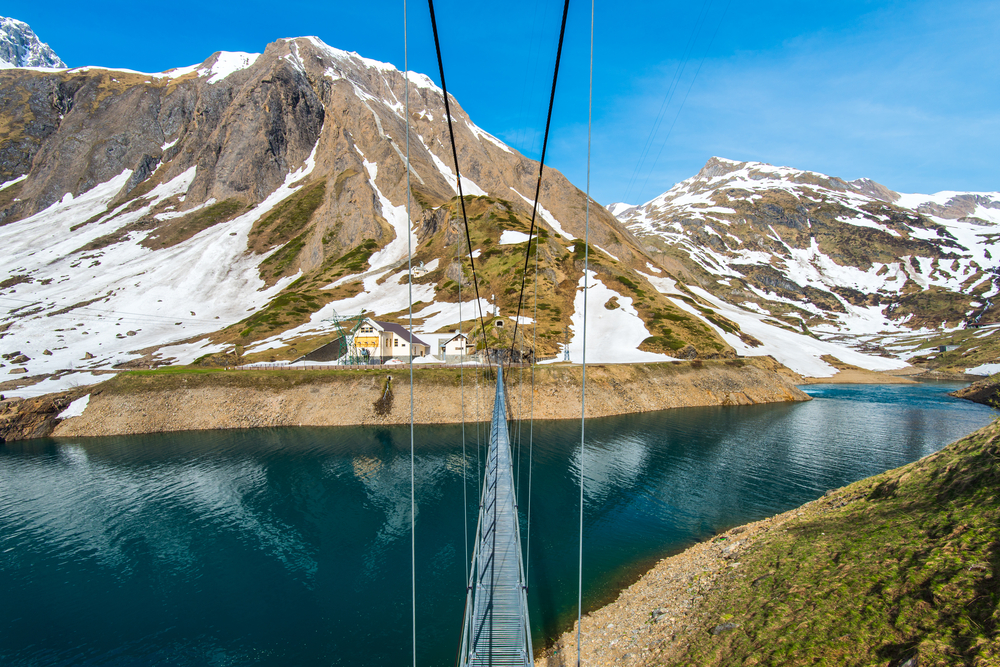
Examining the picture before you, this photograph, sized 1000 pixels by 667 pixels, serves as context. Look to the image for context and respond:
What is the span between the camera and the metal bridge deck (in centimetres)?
1365

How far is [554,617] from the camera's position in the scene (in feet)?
62.5

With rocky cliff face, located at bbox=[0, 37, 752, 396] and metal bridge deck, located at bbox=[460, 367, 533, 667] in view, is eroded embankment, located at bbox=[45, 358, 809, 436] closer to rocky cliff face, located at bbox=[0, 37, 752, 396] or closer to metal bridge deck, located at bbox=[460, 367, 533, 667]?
rocky cliff face, located at bbox=[0, 37, 752, 396]

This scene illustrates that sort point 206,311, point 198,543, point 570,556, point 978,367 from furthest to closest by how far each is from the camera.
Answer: point 206,311 < point 978,367 < point 198,543 < point 570,556

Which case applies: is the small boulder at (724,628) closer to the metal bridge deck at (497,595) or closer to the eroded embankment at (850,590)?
the eroded embankment at (850,590)

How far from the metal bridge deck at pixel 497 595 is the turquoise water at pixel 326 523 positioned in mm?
3524

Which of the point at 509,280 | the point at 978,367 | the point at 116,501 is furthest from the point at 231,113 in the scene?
the point at 978,367

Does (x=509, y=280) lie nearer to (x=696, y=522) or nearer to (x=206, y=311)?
(x=696, y=522)

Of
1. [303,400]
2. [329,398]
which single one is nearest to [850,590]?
[329,398]

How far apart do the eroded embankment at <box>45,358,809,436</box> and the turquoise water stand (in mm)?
3172

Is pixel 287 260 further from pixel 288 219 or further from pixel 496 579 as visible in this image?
pixel 496 579

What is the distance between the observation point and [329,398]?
194ft

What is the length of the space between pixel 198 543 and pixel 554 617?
80.6ft

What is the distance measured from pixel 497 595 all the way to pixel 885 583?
12629mm

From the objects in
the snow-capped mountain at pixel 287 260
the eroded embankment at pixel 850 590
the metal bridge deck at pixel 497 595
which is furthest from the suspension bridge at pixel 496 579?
the snow-capped mountain at pixel 287 260
